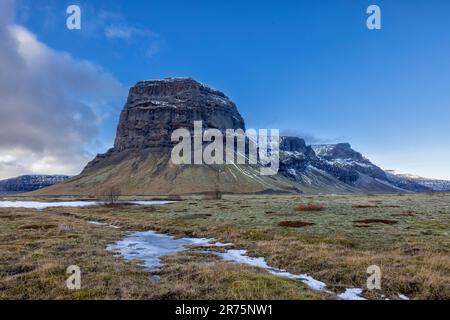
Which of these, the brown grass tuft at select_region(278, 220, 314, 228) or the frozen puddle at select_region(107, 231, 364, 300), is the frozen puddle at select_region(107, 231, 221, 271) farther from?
the brown grass tuft at select_region(278, 220, 314, 228)

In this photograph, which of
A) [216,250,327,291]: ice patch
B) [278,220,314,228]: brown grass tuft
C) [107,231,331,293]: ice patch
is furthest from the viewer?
[278,220,314,228]: brown grass tuft

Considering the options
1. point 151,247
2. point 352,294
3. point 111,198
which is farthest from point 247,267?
point 111,198

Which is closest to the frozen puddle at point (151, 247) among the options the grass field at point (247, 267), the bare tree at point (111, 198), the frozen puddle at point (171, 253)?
the frozen puddle at point (171, 253)

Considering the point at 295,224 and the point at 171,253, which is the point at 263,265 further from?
the point at 295,224

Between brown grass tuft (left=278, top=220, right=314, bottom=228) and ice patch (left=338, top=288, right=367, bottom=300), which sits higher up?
ice patch (left=338, top=288, right=367, bottom=300)

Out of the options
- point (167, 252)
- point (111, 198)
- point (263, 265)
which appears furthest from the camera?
point (111, 198)

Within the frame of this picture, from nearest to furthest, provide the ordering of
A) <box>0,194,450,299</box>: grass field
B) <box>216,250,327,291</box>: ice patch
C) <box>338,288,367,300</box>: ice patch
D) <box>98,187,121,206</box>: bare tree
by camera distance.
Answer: <box>338,288,367,300</box>: ice patch < <box>0,194,450,299</box>: grass field < <box>216,250,327,291</box>: ice patch < <box>98,187,121,206</box>: bare tree

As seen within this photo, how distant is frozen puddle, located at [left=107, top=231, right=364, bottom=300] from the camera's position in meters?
16.0

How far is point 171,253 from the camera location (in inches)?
961

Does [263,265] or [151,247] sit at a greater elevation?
[263,265]

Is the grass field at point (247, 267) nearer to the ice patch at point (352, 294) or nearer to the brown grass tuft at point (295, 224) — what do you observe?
the ice patch at point (352, 294)

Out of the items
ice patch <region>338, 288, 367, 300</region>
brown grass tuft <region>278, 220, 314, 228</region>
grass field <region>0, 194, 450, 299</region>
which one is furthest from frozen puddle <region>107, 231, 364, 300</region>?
brown grass tuft <region>278, 220, 314, 228</region>
